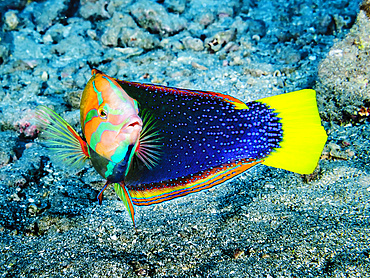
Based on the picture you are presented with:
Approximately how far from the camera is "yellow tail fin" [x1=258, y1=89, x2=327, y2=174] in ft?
7.39

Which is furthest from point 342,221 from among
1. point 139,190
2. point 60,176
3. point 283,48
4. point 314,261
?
point 283,48

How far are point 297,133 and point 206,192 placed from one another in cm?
123

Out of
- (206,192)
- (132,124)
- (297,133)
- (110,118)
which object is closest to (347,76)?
(297,133)

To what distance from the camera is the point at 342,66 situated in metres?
3.58

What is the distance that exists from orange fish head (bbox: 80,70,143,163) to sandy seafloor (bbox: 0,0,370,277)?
36.7 inches

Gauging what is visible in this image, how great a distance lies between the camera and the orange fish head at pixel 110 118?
2.02 meters

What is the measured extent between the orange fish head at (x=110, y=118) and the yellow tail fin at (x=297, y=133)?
111 cm

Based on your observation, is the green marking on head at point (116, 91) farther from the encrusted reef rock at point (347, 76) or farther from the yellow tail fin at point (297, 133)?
the encrusted reef rock at point (347, 76)

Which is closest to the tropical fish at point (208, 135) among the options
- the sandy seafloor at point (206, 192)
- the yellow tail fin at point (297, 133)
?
the yellow tail fin at point (297, 133)

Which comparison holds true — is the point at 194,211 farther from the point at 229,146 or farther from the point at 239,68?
the point at 239,68

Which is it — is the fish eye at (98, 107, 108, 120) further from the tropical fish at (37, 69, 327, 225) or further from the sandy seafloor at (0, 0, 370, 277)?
the sandy seafloor at (0, 0, 370, 277)

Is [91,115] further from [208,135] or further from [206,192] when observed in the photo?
[206,192]

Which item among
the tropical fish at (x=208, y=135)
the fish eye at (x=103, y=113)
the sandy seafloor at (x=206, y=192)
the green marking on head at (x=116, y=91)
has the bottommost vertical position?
the sandy seafloor at (x=206, y=192)

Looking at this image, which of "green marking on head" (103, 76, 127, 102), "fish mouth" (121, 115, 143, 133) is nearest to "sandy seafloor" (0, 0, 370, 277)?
"fish mouth" (121, 115, 143, 133)
